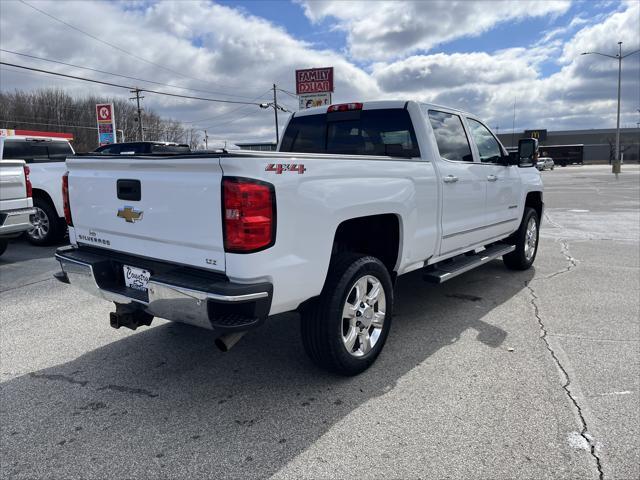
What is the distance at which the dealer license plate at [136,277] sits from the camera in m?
3.07

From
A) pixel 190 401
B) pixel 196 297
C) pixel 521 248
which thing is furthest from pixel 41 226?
pixel 521 248

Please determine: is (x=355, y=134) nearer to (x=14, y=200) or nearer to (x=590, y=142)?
(x=14, y=200)

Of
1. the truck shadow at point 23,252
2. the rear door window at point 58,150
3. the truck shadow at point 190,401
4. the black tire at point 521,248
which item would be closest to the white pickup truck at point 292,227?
the truck shadow at point 190,401

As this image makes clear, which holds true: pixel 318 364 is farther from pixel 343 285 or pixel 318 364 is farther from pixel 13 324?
pixel 13 324

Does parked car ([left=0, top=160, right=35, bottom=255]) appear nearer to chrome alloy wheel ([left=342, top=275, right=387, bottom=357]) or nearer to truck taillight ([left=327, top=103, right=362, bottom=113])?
truck taillight ([left=327, top=103, right=362, bottom=113])

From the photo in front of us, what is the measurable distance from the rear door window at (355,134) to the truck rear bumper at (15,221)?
14.2ft

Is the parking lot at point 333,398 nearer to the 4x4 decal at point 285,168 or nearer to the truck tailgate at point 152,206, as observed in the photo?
the truck tailgate at point 152,206

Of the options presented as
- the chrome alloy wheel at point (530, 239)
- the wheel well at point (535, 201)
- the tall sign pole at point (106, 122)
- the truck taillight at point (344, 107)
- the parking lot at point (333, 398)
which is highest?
the tall sign pole at point (106, 122)

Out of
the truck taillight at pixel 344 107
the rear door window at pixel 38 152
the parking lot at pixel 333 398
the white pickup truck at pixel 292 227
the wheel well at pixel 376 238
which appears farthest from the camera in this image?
the rear door window at pixel 38 152

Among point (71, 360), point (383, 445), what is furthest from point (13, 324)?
point (383, 445)

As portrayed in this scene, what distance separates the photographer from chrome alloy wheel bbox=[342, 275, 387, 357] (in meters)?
3.36

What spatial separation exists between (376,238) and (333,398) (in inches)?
53.0

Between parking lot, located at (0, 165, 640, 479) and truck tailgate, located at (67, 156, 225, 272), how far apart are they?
3.21 feet

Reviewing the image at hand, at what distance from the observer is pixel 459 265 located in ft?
15.3
